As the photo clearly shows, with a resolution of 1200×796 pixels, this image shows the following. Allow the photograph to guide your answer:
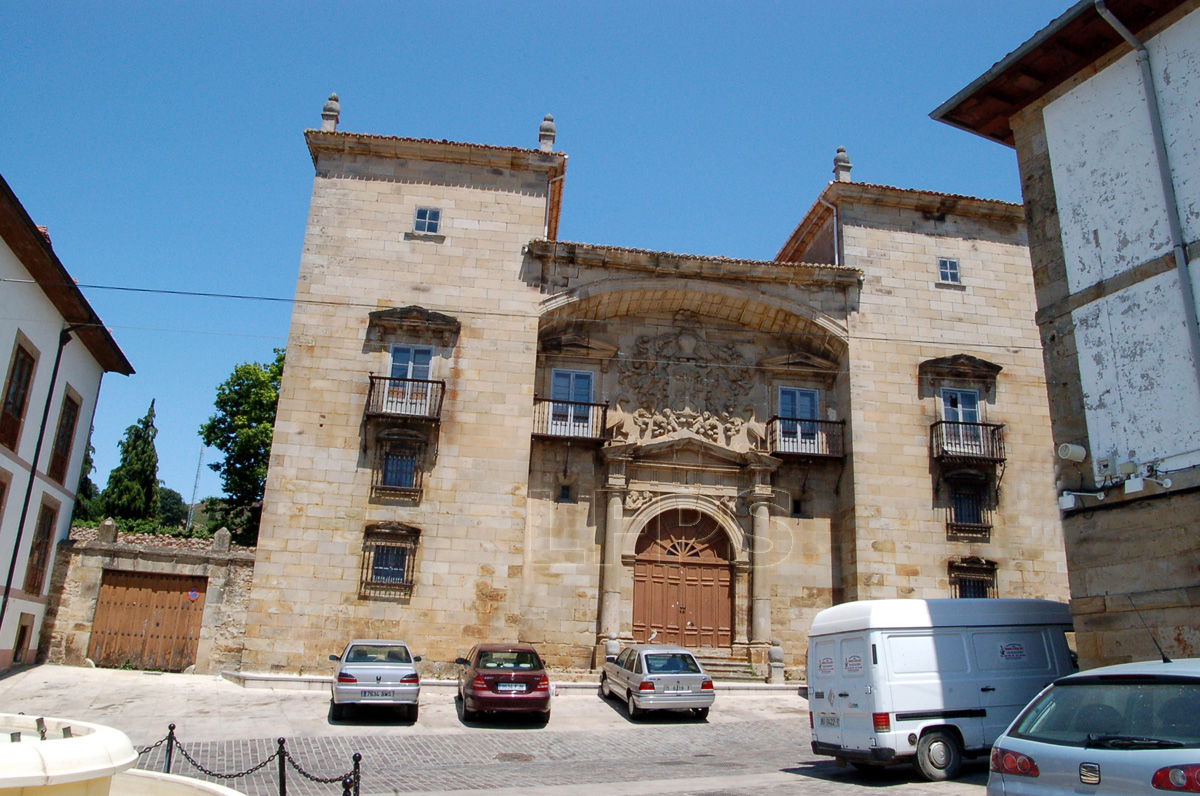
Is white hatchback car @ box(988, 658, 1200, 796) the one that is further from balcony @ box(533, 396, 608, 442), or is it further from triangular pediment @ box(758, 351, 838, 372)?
triangular pediment @ box(758, 351, 838, 372)

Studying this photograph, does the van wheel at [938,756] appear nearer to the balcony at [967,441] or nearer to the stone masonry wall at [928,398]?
the stone masonry wall at [928,398]

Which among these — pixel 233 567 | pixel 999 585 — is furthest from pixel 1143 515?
pixel 233 567

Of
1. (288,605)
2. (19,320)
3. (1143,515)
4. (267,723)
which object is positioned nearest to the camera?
(1143,515)

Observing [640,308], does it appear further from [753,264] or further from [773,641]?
[773,641]

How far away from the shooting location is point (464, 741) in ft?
45.5

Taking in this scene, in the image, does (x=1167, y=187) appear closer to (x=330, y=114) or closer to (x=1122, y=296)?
(x=1122, y=296)

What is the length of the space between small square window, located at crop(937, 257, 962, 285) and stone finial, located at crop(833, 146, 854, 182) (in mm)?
3384

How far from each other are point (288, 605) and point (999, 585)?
54.7 ft

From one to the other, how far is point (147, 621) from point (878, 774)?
16288mm

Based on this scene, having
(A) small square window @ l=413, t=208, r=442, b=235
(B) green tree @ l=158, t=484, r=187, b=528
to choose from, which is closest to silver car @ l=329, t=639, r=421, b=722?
(A) small square window @ l=413, t=208, r=442, b=235

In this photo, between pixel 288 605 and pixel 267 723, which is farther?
pixel 288 605

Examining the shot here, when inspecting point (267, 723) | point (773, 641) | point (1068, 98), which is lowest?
point (267, 723)

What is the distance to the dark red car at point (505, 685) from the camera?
1505cm

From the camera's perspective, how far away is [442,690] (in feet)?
61.1
